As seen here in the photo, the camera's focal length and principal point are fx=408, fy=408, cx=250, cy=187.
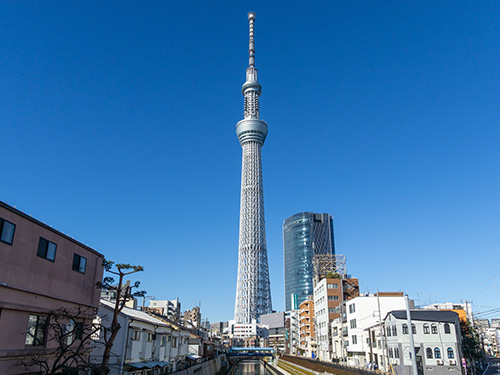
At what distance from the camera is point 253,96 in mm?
158500

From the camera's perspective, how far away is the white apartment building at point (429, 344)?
139 ft

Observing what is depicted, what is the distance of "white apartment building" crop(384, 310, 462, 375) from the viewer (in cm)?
4234

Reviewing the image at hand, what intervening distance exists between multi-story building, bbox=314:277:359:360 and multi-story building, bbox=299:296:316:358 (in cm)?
970

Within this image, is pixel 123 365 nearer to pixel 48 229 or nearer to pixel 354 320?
pixel 48 229

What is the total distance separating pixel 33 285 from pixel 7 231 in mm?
2780

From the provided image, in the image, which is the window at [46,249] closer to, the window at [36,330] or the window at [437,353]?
the window at [36,330]

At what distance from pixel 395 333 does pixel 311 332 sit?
2017 inches

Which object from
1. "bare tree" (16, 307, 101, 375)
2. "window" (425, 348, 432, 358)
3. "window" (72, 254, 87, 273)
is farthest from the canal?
"bare tree" (16, 307, 101, 375)

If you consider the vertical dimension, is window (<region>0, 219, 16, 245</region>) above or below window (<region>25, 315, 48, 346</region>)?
above

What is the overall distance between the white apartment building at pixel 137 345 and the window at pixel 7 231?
22.4 ft

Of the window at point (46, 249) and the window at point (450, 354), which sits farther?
the window at point (450, 354)

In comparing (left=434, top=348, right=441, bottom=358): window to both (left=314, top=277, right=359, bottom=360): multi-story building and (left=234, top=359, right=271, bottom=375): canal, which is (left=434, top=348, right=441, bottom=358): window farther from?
(left=234, top=359, right=271, bottom=375): canal

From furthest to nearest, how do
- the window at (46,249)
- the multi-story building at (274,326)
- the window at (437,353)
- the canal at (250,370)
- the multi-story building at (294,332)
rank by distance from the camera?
the multi-story building at (274,326) < the multi-story building at (294,332) < the canal at (250,370) < the window at (437,353) < the window at (46,249)

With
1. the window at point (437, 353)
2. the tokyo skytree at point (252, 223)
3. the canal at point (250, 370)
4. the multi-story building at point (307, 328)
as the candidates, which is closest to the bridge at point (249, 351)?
the canal at point (250, 370)
